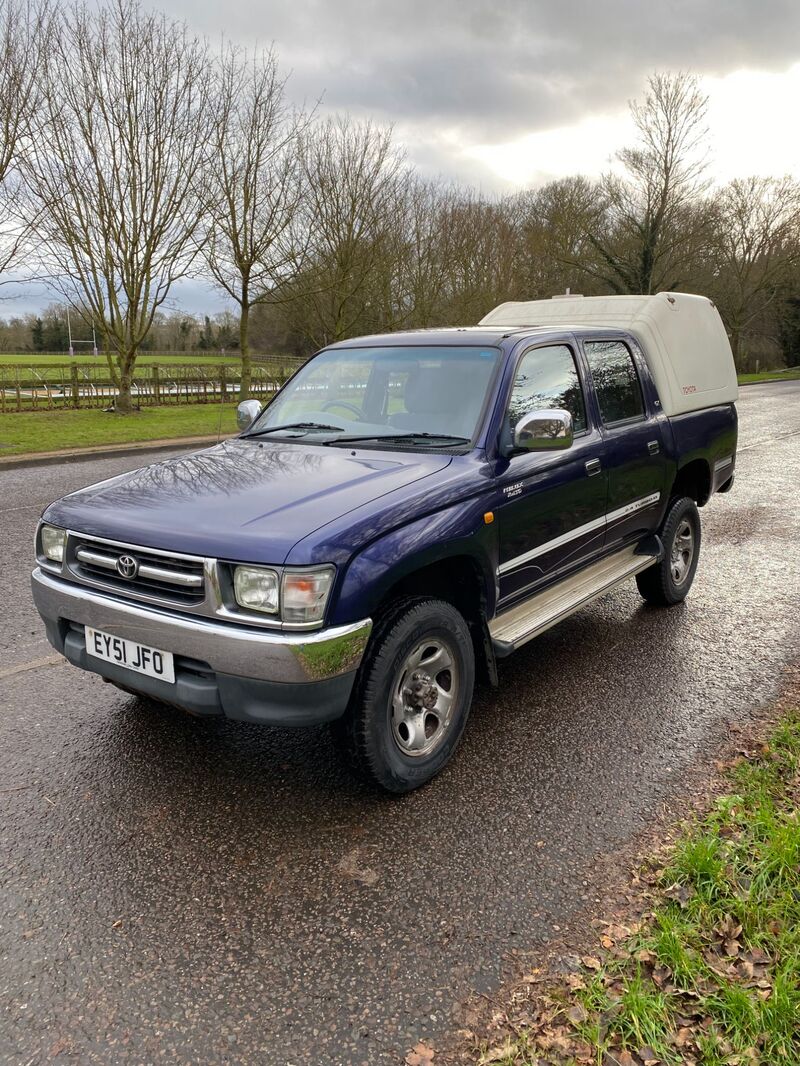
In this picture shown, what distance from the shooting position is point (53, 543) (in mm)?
3217

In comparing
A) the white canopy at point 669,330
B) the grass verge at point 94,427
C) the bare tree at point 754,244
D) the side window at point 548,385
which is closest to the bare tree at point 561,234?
the bare tree at point 754,244

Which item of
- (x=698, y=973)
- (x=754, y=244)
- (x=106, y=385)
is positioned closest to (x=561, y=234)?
(x=754, y=244)

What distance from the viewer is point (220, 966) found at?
2.25 meters

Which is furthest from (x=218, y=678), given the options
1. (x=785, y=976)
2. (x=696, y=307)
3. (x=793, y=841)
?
(x=696, y=307)

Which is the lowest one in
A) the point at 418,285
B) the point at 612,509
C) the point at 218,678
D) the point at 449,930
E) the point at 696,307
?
the point at 449,930

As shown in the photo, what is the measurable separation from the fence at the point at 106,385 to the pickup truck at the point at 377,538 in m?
19.0

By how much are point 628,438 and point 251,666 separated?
2948 millimetres

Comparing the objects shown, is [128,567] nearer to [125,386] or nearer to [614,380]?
[614,380]

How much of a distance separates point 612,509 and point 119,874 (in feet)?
10.5

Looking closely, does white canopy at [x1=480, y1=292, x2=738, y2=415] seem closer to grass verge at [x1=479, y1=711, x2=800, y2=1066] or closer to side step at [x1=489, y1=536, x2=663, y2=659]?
side step at [x1=489, y1=536, x2=663, y2=659]

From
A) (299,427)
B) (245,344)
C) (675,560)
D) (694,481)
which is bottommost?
(675,560)

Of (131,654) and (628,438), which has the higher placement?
(628,438)

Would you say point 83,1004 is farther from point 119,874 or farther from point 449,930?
point 449,930

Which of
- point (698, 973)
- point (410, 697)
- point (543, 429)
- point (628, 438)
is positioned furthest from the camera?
point (628, 438)
